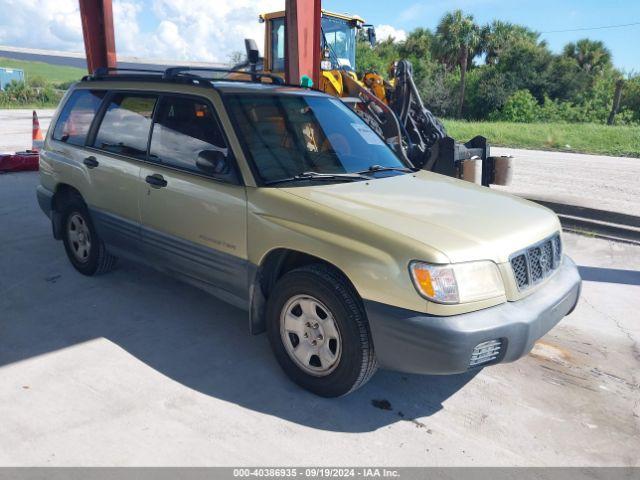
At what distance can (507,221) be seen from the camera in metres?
3.21

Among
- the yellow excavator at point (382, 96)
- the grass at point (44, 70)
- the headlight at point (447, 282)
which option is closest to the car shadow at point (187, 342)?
the headlight at point (447, 282)

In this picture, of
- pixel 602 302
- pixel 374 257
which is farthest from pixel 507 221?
pixel 602 302

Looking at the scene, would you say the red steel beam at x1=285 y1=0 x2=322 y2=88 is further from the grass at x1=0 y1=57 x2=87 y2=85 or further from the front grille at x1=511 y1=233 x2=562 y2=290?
the grass at x1=0 y1=57 x2=87 y2=85

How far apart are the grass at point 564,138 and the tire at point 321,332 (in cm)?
1682

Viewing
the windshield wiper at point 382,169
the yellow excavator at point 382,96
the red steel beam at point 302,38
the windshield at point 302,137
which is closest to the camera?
the windshield at point 302,137

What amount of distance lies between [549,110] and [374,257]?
33.9 metres

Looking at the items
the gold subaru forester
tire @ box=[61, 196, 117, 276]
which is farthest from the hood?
tire @ box=[61, 196, 117, 276]

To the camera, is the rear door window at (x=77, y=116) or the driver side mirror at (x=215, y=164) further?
the rear door window at (x=77, y=116)

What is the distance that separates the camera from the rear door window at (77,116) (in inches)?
186

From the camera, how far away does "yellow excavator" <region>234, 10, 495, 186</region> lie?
7.52 m

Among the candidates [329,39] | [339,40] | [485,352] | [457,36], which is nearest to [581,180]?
[339,40]

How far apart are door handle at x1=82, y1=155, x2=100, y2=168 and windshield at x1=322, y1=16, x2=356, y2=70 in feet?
22.5

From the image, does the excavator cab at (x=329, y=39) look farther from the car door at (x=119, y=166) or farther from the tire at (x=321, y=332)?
the tire at (x=321, y=332)

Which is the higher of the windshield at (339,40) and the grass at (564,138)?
the windshield at (339,40)
